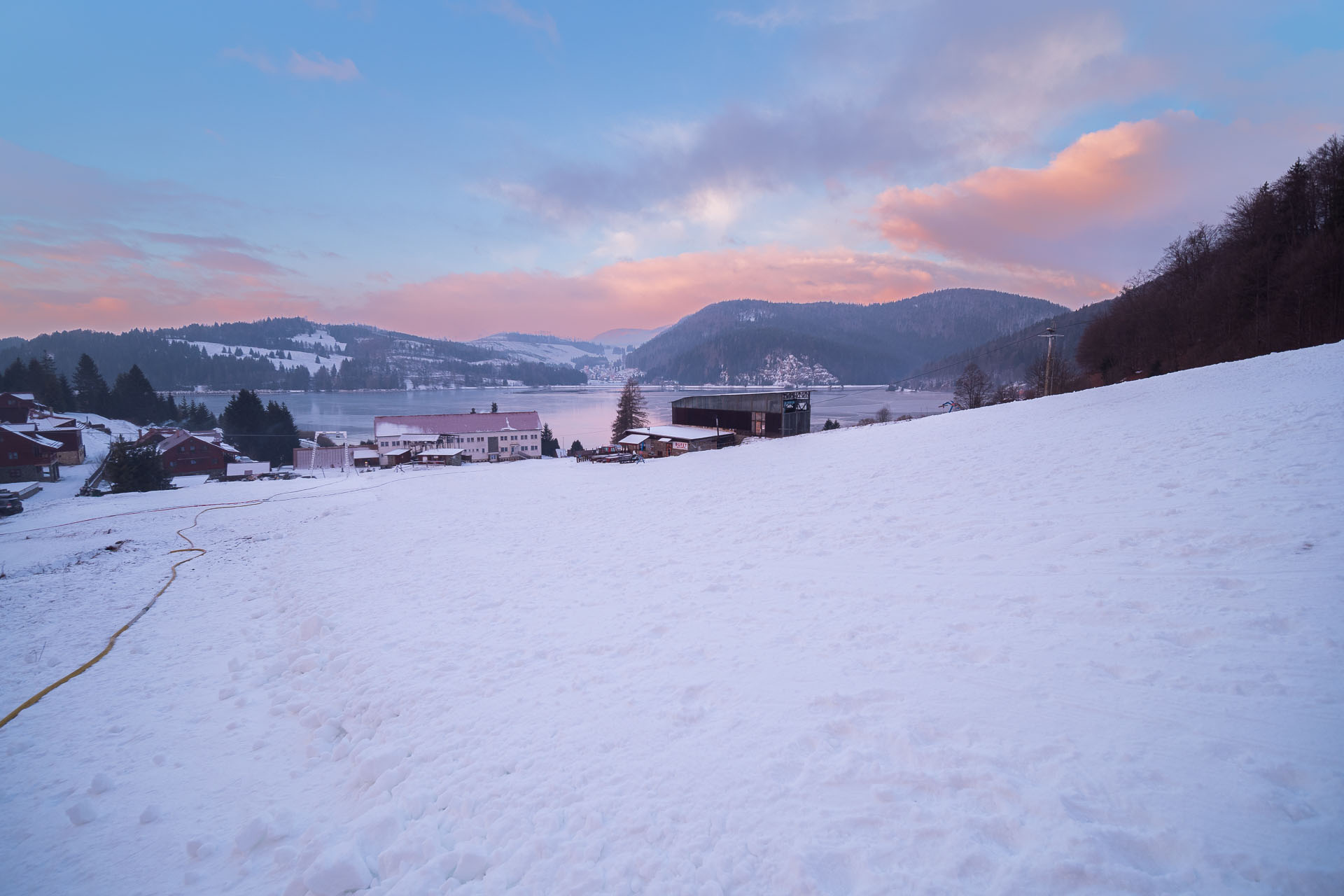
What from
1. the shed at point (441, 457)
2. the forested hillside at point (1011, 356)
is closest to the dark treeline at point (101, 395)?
the shed at point (441, 457)

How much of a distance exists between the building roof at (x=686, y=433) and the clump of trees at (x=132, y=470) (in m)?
26.8

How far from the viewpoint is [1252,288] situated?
77.6 feet

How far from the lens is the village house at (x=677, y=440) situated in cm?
2920

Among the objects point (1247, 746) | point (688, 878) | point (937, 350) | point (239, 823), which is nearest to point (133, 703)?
point (239, 823)

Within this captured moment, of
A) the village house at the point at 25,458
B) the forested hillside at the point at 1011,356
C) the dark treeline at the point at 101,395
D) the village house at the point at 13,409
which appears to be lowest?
the village house at the point at 25,458

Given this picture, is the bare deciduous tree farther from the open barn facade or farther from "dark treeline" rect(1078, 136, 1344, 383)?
the open barn facade

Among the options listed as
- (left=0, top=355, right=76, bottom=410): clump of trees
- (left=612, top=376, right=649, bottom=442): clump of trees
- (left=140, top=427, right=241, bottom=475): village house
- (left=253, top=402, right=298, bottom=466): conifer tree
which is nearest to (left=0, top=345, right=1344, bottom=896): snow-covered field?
(left=612, top=376, right=649, bottom=442): clump of trees

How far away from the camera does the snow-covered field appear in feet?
8.91

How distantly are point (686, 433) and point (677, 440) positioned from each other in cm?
170

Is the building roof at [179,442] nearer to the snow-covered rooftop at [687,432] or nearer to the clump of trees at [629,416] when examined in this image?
the clump of trees at [629,416]

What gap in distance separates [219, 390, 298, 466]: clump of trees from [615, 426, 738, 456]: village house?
117 ft

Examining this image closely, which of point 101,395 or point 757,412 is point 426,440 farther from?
point 101,395

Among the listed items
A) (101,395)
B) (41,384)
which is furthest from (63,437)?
(41,384)

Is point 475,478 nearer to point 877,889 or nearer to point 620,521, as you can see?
point 620,521
